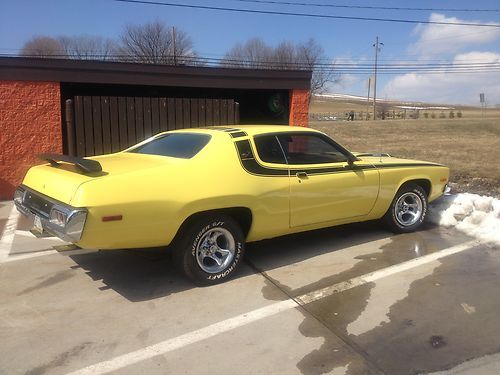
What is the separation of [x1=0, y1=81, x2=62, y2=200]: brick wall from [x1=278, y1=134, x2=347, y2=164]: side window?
18.0ft

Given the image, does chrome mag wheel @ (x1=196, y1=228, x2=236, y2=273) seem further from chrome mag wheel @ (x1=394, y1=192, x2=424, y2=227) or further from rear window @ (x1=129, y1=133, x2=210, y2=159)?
chrome mag wheel @ (x1=394, y1=192, x2=424, y2=227)

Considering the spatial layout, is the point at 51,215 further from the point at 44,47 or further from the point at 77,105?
the point at 44,47

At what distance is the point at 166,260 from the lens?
18.6 feet

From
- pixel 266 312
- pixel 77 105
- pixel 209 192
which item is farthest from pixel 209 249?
pixel 77 105

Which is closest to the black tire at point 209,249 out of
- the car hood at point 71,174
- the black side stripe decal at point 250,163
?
the black side stripe decal at point 250,163

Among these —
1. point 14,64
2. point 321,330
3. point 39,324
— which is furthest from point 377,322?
point 14,64

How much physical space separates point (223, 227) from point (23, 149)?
5.94 meters

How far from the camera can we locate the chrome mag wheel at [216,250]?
4.83m

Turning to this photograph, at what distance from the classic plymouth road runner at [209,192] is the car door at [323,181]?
1cm

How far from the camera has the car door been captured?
5391mm

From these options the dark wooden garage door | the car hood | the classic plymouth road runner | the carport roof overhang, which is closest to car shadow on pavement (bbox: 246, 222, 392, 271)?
the classic plymouth road runner

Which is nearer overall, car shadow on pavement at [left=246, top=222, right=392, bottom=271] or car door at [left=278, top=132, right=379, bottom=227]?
car door at [left=278, top=132, right=379, bottom=227]

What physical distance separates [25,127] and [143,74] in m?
2.35

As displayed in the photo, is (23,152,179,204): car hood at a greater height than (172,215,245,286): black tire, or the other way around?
(23,152,179,204): car hood
